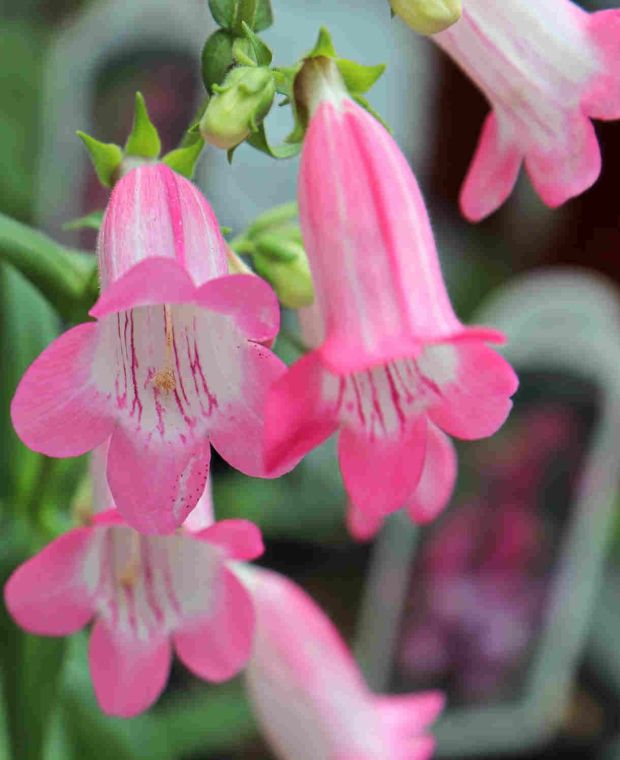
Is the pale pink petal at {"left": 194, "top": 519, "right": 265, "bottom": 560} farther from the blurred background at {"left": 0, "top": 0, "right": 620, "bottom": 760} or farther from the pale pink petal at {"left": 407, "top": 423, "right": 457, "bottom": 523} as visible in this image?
the blurred background at {"left": 0, "top": 0, "right": 620, "bottom": 760}

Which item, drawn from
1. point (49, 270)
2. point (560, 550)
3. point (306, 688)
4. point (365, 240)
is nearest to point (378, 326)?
point (365, 240)

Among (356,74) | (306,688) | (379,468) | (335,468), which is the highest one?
(356,74)

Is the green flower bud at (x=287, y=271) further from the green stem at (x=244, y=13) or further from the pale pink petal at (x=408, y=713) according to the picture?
the pale pink petal at (x=408, y=713)

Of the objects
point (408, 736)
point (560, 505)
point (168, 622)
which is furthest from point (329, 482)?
point (168, 622)

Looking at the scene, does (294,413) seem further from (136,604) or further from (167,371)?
(136,604)

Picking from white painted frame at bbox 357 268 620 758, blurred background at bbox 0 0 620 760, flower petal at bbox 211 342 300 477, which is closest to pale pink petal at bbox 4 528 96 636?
flower petal at bbox 211 342 300 477

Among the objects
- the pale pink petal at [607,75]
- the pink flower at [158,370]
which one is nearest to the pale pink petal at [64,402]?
the pink flower at [158,370]

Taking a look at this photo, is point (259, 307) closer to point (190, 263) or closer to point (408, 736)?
point (190, 263)
